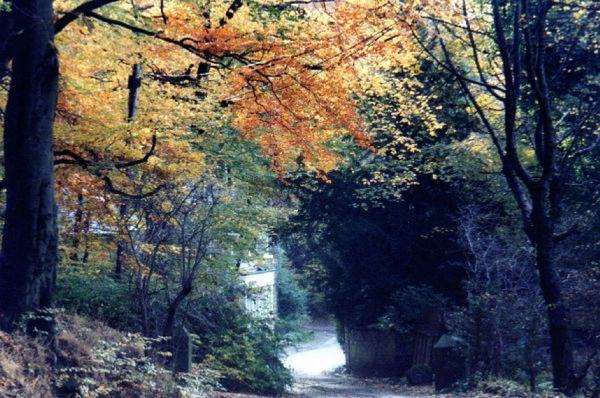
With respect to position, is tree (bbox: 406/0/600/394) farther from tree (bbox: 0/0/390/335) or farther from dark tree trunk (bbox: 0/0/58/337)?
dark tree trunk (bbox: 0/0/58/337)

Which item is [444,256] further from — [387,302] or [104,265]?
[104,265]

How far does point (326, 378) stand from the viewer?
2489 centimetres

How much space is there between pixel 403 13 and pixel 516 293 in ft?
25.9

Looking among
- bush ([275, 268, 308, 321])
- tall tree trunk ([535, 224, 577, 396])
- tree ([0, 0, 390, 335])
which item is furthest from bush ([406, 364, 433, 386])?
bush ([275, 268, 308, 321])

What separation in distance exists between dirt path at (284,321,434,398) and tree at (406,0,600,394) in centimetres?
545

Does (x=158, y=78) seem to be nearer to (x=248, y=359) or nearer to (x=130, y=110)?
(x=130, y=110)

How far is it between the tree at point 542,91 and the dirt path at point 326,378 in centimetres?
545

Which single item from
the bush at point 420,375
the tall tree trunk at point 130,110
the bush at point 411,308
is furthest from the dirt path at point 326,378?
the tall tree trunk at point 130,110

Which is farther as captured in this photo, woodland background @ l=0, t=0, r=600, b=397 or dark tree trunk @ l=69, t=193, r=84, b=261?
dark tree trunk @ l=69, t=193, r=84, b=261

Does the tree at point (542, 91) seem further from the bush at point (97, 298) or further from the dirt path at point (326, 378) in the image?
the bush at point (97, 298)

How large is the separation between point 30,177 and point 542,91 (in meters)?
8.16

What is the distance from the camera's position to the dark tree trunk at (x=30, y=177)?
29.5 ft

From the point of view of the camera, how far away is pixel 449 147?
65.7 feet

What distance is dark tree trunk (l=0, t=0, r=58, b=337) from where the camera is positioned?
29.5ft
